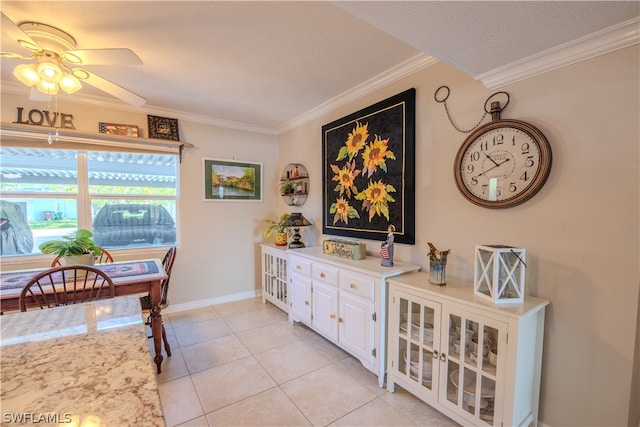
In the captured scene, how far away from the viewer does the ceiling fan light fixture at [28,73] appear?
63.8 inches

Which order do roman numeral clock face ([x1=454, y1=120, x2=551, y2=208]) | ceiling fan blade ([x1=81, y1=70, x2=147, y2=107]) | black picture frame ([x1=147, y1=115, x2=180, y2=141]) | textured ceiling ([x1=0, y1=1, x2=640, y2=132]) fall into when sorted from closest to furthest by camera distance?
textured ceiling ([x1=0, y1=1, x2=640, y2=132]) < roman numeral clock face ([x1=454, y1=120, x2=551, y2=208]) < ceiling fan blade ([x1=81, y1=70, x2=147, y2=107]) < black picture frame ([x1=147, y1=115, x2=180, y2=141])

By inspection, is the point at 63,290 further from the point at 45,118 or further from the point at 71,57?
the point at 45,118

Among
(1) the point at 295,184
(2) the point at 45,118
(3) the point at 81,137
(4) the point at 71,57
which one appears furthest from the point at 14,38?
(1) the point at 295,184

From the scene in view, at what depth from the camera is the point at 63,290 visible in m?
1.90

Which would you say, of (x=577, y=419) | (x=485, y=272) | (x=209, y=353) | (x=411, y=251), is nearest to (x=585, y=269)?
(x=485, y=272)

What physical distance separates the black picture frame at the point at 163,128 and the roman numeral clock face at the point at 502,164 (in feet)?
10.1

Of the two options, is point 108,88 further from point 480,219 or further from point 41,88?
point 480,219

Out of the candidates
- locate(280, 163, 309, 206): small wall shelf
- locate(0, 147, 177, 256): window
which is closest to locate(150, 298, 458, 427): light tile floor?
locate(0, 147, 177, 256): window

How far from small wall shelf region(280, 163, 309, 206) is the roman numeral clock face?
6.49ft

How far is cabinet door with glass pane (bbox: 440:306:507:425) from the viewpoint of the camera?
A: 144 cm

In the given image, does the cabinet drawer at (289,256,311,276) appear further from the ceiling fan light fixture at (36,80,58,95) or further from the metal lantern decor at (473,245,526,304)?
the ceiling fan light fixture at (36,80,58,95)

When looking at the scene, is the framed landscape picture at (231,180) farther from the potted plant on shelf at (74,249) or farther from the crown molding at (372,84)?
A: the potted plant on shelf at (74,249)

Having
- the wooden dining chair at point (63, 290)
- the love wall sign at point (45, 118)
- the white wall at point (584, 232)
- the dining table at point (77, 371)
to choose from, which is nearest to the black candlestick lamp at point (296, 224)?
the wooden dining chair at point (63, 290)

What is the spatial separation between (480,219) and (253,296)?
3.15m
